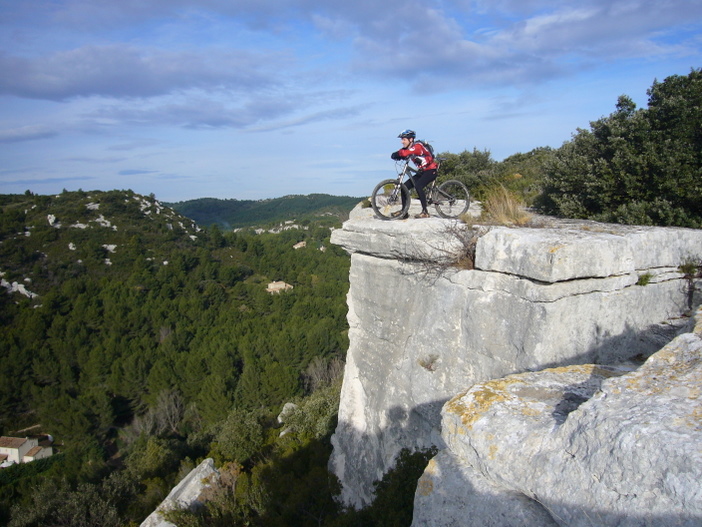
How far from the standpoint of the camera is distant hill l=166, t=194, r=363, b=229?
129562 mm

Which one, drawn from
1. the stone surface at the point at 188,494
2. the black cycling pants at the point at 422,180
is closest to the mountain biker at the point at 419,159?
the black cycling pants at the point at 422,180

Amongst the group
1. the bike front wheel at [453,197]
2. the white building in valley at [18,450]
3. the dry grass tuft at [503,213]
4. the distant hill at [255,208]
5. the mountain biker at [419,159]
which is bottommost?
the white building in valley at [18,450]

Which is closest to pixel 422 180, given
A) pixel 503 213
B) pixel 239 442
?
pixel 503 213

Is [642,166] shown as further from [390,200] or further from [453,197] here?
[390,200]

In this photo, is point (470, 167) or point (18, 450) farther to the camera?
point (18, 450)

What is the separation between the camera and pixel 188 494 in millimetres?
12094

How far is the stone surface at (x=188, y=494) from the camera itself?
36.6 feet

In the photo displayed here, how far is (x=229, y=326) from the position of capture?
33.6 m

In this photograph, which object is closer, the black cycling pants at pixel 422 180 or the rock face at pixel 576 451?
the rock face at pixel 576 451

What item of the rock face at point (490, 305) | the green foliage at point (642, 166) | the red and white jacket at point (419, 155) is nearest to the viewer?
the rock face at point (490, 305)

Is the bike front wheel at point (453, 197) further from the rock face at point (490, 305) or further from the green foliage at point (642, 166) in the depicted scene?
the green foliage at point (642, 166)

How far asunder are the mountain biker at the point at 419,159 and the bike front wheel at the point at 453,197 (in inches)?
21.9

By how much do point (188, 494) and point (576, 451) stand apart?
1219 centimetres

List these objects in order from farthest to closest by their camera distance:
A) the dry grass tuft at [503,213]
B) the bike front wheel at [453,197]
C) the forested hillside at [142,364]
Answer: the forested hillside at [142,364]
the bike front wheel at [453,197]
the dry grass tuft at [503,213]
